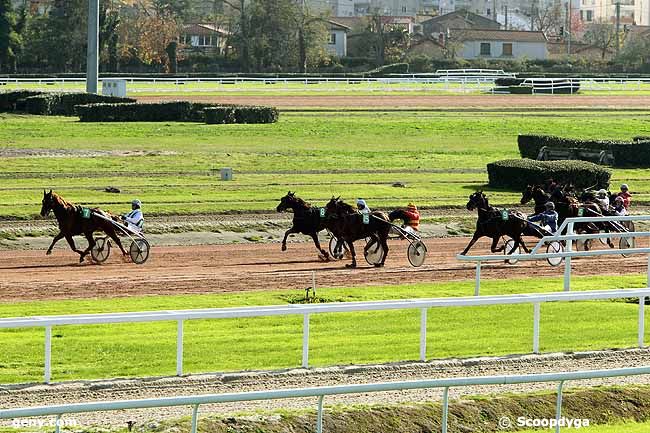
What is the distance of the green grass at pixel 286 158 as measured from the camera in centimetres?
2625

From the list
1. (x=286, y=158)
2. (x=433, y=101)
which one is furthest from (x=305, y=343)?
(x=433, y=101)

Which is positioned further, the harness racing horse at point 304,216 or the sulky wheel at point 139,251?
the harness racing horse at point 304,216

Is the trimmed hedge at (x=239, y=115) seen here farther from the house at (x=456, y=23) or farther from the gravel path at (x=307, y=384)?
the house at (x=456, y=23)

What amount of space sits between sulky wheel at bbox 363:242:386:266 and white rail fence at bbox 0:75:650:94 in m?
35.3

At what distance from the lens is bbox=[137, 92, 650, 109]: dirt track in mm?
49688

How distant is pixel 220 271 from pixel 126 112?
2379cm

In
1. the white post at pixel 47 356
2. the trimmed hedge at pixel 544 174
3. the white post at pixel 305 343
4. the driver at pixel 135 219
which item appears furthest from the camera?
the trimmed hedge at pixel 544 174

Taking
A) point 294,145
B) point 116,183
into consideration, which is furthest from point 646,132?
point 116,183

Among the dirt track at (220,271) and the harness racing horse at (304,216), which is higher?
the harness racing horse at (304,216)

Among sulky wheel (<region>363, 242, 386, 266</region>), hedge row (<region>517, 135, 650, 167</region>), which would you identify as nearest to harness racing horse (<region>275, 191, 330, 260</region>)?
sulky wheel (<region>363, 242, 386, 266</region>)

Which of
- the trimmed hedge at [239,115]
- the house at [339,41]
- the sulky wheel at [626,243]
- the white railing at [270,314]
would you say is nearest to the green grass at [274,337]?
the white railing at [270,314]

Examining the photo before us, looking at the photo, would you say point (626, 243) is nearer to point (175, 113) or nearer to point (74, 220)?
point (74, 220)

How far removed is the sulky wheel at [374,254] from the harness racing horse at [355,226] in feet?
0.12

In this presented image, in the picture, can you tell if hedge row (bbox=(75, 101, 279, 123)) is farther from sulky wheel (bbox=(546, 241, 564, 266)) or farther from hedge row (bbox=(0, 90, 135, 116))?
sulky wheel (bbox=(546, 241, 564, 266))
